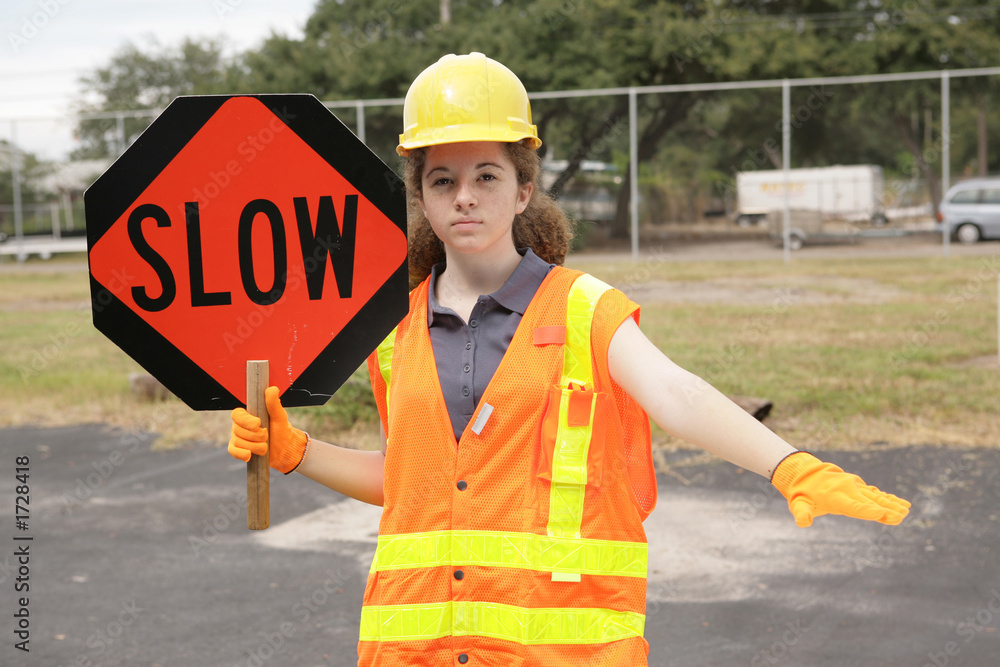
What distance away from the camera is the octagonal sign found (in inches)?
82.0

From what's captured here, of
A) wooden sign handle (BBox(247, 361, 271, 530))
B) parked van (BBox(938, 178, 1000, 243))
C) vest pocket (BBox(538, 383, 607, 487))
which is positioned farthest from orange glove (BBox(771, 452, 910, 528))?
parked van (BBox(938, 178, 1000, 243))

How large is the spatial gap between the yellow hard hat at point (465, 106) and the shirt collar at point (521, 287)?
0.26 metres

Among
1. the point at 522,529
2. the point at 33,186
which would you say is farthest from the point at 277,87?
the point at 522,529

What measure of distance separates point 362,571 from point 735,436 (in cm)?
378

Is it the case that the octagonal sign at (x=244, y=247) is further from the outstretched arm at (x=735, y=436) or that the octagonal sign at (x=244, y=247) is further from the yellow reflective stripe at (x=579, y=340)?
the outstretched arm at (x=735, y=436)

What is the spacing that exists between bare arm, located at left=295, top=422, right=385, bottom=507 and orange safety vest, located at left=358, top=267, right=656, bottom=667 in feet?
0.89

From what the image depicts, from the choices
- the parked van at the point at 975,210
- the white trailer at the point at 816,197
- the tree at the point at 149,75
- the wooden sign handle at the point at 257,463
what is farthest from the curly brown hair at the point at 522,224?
the tree at the point at 149,75

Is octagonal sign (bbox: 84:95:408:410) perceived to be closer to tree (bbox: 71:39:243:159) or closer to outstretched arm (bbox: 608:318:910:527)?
outstretched arm (bbox: 608:318:910:527)

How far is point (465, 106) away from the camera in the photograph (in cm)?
217

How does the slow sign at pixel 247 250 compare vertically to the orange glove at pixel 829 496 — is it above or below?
above

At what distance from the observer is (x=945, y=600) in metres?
4.73

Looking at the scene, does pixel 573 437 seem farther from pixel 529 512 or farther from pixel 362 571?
pixel 362 571

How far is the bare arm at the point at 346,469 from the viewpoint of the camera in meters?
2.43

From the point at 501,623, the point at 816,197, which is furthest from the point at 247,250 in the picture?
the point at 816,197
